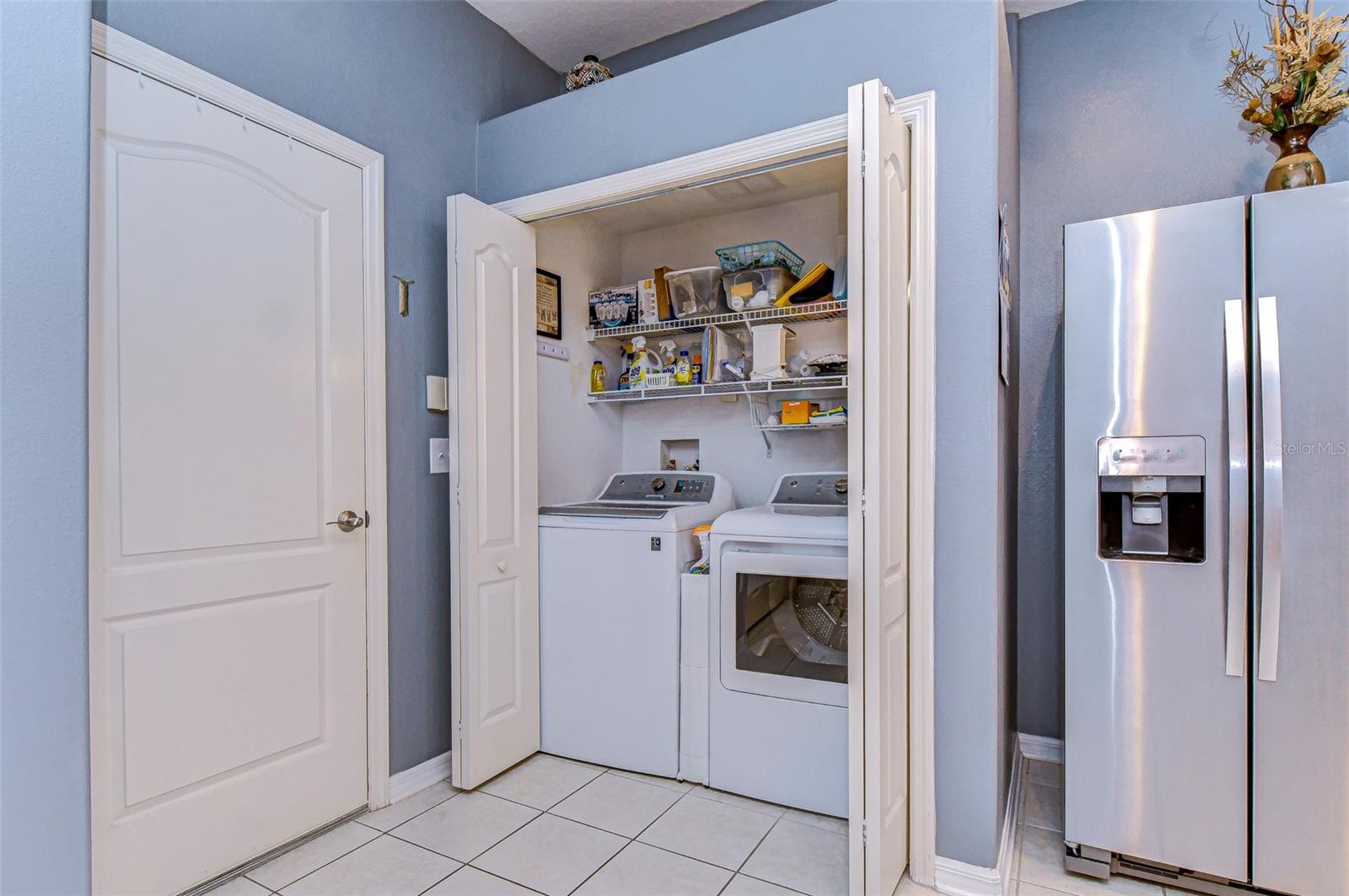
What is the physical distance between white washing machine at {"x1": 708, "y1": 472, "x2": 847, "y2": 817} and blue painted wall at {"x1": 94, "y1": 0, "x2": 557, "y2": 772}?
104 centimetres

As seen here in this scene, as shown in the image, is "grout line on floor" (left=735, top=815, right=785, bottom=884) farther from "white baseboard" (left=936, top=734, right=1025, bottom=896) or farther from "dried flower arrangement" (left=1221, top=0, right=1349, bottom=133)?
"dried flower arrangement" (left=1221, top=0, right=1349, bottom=133)

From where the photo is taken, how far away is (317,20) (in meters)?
2.09

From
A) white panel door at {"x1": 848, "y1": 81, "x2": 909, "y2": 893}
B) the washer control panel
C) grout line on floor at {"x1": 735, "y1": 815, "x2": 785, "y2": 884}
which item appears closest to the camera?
white panel door at {"x1": 848, "y1": 81, "x2": 909, "y2": 893}

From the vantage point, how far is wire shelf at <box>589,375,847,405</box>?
2.71 m

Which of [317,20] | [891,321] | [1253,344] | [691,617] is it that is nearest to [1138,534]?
[1253,344]

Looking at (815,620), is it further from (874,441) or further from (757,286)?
(757,286)

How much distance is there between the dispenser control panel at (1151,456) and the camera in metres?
1.79

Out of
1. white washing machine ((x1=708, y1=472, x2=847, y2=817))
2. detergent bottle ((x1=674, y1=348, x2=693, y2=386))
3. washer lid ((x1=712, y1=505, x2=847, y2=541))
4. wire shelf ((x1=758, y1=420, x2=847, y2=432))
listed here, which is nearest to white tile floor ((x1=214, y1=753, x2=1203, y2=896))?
white washing machine ((x1=708, y1=472, x2=847, y2=817))

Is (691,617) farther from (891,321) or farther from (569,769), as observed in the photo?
(891,321)

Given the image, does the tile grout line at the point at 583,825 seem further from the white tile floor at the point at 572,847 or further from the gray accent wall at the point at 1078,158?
the gray accent wall at the point at 1078,158

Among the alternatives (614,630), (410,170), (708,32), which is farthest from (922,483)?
(708,32)

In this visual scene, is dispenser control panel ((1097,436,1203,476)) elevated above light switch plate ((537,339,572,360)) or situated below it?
below

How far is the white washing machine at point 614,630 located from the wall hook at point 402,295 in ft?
3.05

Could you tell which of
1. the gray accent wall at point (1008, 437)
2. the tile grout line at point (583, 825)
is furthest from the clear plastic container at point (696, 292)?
the tile grout line at point (583, 825)
